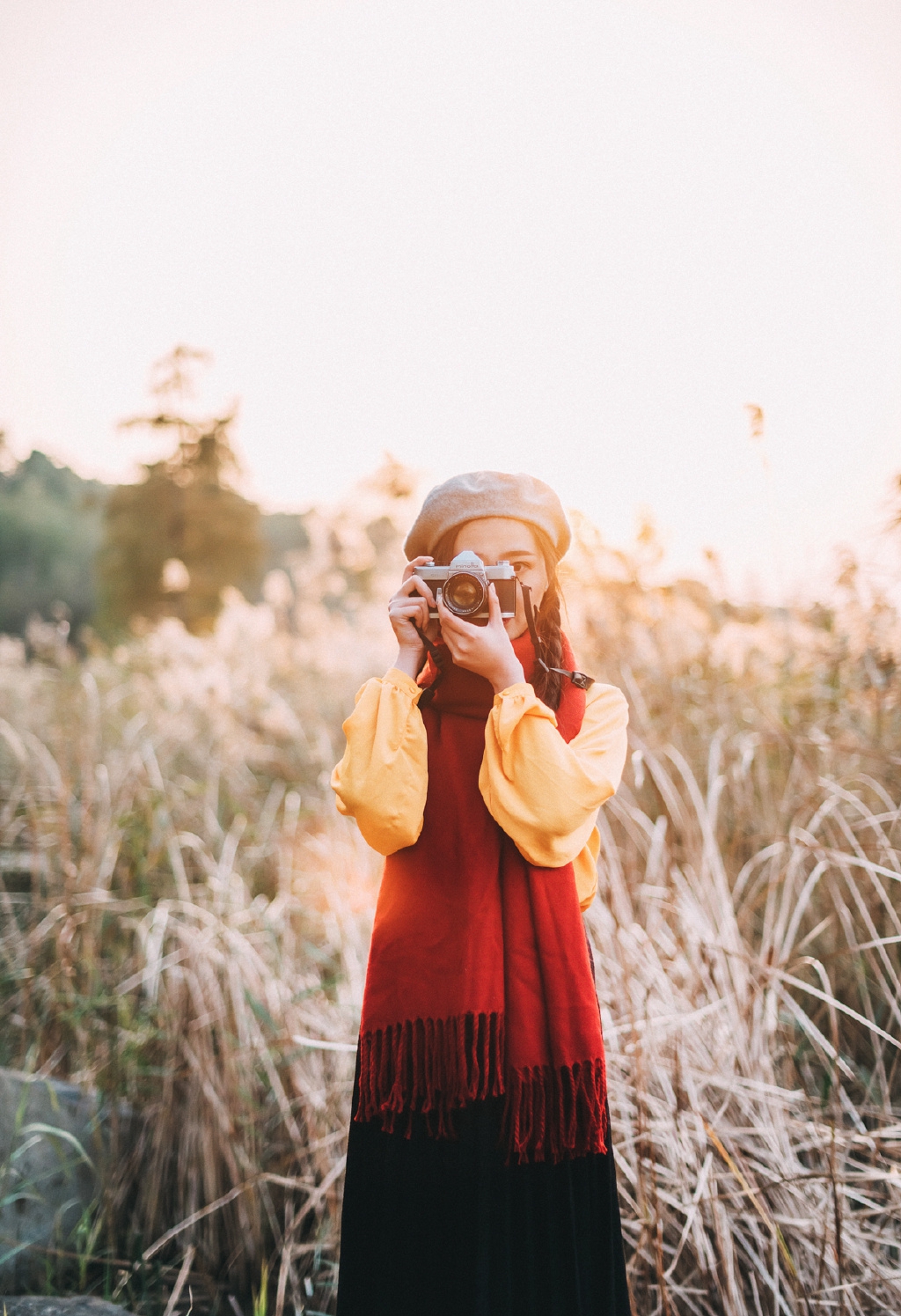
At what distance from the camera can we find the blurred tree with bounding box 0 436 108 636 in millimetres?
11781

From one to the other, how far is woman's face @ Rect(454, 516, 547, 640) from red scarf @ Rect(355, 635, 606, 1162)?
221mm

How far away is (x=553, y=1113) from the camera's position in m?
1.25

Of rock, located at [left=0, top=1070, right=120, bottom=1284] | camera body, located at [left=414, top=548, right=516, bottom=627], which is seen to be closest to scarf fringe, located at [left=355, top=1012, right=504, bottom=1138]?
camera body, located at [left=414, top=548, right=516, bottom=627]

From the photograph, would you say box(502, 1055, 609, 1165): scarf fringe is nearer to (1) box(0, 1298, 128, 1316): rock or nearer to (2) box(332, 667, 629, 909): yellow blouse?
(2) box(332, 667, 629, 909): yellow blouse

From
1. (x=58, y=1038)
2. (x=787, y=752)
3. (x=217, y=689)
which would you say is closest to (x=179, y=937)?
(x=58, y=1038)

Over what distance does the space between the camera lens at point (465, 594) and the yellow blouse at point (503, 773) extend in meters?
0.15

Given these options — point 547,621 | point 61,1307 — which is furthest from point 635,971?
point 61,1307

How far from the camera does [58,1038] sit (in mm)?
2516

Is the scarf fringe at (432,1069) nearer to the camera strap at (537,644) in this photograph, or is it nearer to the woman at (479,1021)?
the woman at (479,1021)

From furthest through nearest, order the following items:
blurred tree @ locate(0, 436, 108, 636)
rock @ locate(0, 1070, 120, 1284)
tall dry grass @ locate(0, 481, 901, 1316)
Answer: blurred tree @ locate(0, 436, 108, 636) < rock @ locate(0, 1070, 120, 1284) < tall dry grass @ locate(0, 481, 901, 1316)

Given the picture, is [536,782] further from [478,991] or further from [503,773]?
[478,991]

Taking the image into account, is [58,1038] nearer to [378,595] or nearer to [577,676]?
[577,676]

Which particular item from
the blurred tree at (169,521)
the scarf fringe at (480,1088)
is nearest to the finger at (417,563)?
the scarf fringe at (480,1088)

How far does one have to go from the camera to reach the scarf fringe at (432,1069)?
124 cm
